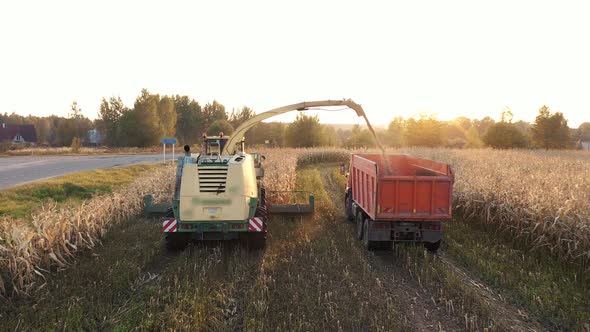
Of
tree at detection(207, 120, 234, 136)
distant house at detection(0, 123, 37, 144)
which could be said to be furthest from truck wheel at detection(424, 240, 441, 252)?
distant house at detection(0, 123, 37, 144)

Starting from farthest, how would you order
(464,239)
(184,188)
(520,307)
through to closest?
1. (464,239)
2. (184,188)
3. (520,307)

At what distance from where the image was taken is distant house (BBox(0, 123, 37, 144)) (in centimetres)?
7038

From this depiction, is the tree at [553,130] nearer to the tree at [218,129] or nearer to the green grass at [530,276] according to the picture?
the tree at [218,129]

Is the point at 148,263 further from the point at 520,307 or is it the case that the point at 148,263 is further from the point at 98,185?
the point at 98,185

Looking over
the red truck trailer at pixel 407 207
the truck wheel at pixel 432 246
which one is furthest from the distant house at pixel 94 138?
the truck wheel at pixel 432 246

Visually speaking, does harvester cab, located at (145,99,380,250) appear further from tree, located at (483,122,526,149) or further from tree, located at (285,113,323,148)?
tree, located at (483,122,526,149)

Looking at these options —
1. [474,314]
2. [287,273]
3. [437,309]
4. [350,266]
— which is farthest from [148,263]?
[474,314]

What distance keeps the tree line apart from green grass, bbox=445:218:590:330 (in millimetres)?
30585

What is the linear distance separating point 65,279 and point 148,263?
4.56ft

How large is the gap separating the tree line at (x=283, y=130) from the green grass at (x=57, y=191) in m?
21.5

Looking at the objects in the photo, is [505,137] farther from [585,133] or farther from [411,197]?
[585,133]

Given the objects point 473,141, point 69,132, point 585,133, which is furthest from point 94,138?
point 585,133

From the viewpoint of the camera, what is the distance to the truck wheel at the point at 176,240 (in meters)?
7.70

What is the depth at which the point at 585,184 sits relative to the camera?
994 centimetres
